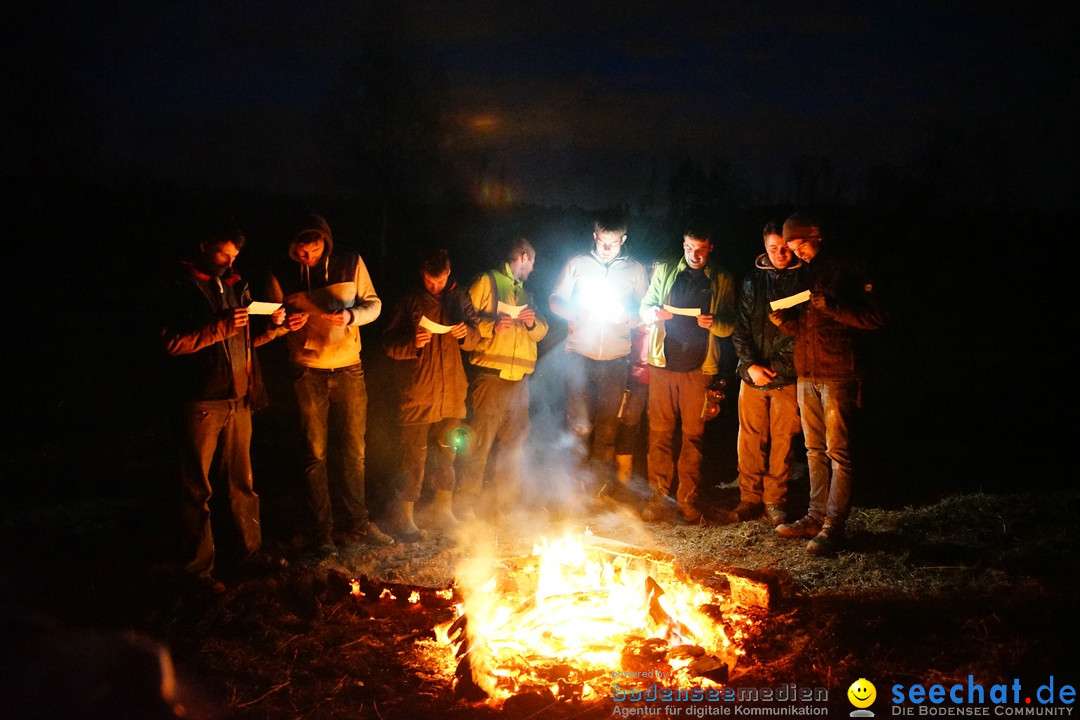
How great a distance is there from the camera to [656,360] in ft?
21.4

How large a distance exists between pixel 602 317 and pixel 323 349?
265 cm

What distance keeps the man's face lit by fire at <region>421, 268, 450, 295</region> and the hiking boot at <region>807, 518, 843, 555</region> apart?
380 cm

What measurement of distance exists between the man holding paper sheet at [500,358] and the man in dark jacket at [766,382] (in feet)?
6.35

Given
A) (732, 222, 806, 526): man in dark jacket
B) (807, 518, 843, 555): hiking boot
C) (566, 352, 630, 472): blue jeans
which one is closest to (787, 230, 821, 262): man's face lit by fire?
(732, 222, 806, 526): man in dark jacket

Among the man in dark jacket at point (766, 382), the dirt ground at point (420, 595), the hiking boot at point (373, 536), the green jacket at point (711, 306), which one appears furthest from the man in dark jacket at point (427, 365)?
the man in dark jacket at point (766, 382)

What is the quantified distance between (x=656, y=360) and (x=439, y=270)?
227cm

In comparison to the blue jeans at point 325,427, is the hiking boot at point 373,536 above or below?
below

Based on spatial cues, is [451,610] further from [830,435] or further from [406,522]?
[830,435]

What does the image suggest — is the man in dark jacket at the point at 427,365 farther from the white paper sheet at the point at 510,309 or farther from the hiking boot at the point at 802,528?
the hiking boot at the point at 802,528

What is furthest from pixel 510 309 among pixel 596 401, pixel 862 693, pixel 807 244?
pixel 862 693

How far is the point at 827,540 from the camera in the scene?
5.45 m

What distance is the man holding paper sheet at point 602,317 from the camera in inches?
259

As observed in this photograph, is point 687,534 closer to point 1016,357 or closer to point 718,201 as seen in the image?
point 1016,357

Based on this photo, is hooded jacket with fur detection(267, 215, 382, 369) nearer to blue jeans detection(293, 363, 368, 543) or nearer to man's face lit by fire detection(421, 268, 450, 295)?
blue jeans detection(293, 363, 368, 543)
